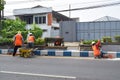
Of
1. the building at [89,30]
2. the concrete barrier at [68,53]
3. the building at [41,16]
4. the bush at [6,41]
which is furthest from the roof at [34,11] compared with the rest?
the concrete barrier at [68,53]

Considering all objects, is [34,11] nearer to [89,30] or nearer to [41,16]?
[41,16]

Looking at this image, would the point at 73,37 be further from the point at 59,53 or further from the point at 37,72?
the point at 37,72

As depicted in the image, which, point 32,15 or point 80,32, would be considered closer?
point 80,32

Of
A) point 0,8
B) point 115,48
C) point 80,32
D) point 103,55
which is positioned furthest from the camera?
point 80,32

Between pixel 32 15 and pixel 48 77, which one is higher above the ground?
pixel 32 15

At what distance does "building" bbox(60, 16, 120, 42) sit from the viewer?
106ft

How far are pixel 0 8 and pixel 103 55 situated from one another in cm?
1291

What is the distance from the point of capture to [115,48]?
2223cm

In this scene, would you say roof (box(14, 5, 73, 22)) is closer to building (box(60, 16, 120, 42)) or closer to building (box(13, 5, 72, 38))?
building (box(13, 5, 72, 38))

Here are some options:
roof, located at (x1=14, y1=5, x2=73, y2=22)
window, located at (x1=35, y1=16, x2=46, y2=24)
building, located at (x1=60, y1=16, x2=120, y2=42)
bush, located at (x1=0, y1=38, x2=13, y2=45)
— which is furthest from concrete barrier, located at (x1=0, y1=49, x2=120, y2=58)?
window, located at (x1=35, y1=16, x2=46, y2=24)

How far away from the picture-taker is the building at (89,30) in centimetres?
3238

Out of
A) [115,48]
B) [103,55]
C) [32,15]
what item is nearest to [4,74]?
[103,55]

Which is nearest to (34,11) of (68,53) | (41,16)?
(41,16)

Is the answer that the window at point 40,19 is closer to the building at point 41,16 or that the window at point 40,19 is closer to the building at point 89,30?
the building at point 41,16
